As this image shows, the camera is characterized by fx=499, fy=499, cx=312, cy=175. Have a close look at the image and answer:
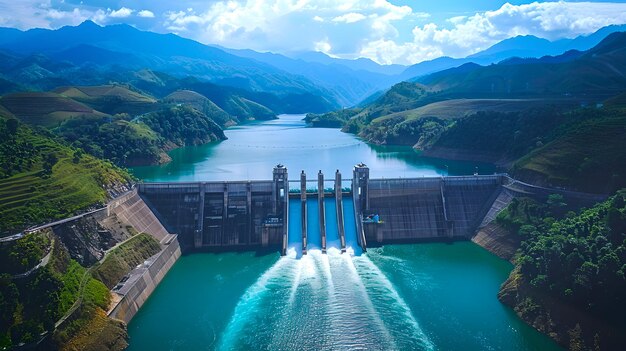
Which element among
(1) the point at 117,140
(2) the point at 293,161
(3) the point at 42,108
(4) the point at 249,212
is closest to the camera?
(4) the point at 249,212

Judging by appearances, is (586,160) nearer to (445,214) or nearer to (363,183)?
(445,214)

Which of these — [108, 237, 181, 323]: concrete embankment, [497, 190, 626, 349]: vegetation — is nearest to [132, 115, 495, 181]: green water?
[108, 237, 181, 323]: concrete embankment

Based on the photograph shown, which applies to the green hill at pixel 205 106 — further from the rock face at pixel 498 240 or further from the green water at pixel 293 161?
the rock face at pixel 498 240

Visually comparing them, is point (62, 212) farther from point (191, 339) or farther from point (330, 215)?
point (330, 215)

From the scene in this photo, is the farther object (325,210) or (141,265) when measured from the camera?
(325,210)

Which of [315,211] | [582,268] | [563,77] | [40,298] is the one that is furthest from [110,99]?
[582,268]

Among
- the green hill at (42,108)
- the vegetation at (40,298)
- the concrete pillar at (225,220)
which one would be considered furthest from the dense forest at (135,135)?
the vegetation at (40,298)

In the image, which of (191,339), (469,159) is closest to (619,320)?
(191,339)
